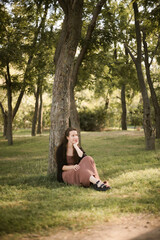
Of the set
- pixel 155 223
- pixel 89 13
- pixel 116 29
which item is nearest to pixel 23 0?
pixel 89 13

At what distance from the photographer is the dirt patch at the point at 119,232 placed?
368 cm

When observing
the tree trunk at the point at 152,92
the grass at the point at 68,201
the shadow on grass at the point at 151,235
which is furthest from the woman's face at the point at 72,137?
the tree trunk at the point at 152,92

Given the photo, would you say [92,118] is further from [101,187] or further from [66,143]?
[101,187]

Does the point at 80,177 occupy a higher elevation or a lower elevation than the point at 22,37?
lower

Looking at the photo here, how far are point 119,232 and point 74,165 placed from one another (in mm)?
2896

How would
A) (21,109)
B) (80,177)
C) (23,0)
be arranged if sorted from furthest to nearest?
1. (21,109)
2. (23,0)
3. (80,177)

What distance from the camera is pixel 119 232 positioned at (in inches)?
152

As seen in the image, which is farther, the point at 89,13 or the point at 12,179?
the point at 89,13

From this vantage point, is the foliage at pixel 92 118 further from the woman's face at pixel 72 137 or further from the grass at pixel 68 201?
the woman's face at pixel 72 137

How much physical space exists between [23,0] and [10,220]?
32.2ft

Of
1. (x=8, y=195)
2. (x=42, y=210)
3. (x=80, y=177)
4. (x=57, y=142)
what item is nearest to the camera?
(x=42, y=210)

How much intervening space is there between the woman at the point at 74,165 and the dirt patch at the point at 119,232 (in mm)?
1911

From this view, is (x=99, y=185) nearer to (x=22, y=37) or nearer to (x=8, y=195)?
(x=8, y=195)

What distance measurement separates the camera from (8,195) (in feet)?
19.2
